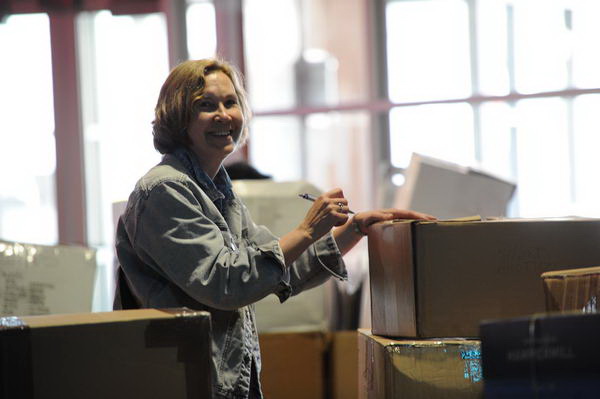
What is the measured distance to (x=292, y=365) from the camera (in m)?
2.66

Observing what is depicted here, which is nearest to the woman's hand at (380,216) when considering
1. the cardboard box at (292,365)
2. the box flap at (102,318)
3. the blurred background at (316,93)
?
the box flap at (102,318)

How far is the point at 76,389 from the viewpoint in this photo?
1252 millimetres

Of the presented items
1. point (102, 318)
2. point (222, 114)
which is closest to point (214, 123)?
point (222, 114)

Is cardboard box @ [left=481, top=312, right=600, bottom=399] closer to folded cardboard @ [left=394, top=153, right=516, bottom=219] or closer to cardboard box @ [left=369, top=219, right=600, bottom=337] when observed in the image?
cardboard box @ [left=369, top=219, right=600, bottom=337]

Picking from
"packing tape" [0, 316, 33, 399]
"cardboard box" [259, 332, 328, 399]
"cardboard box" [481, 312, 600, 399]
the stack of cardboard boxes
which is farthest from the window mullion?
"cardboard box" [481, 312, 600, 399]

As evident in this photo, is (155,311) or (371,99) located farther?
(371,99)

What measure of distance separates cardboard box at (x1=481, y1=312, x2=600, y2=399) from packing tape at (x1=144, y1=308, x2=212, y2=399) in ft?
1.51

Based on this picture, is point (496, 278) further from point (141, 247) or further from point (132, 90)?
point (132, 90)

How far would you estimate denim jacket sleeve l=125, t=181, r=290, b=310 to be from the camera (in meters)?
1.49

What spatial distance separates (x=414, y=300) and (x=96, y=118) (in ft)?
11.2

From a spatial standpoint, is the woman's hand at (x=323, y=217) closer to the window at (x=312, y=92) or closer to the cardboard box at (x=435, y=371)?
the cardboard box at (x=435, y=371)

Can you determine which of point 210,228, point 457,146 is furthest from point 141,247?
point 457,146

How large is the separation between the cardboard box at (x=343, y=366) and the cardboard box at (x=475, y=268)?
1.15m

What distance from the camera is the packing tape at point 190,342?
1.30 metres
